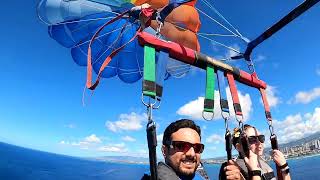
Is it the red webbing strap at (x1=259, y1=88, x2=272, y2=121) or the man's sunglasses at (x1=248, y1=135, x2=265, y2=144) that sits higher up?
the red webbing strap at (x1=259, y1=88, x2=272, y2=121)

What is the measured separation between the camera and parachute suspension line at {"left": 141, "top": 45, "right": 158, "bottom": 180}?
2494 mm

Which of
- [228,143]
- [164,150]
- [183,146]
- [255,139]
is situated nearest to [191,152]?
[183,146]

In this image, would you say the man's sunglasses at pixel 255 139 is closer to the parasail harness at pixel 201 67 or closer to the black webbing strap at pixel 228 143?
the parasail harness at pixel 201 67

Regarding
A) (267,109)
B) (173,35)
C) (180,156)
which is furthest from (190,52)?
(173,35)

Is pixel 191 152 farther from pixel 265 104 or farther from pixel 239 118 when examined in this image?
pixel 265 104

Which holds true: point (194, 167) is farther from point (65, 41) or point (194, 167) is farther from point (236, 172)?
point (65, 41)

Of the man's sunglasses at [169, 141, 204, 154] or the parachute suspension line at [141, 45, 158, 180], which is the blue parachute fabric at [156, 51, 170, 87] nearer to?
the parachute suspension line at [141, 45, 158, 180]

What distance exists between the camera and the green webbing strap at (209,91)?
132 inches

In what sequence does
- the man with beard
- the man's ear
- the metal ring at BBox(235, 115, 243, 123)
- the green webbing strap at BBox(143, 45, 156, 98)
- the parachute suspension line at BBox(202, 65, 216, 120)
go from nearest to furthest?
the green webbing strap at BBox(143, 45, 156, 98) < the man with beard < the man's ear < the parachute suspension line at BBox(202, 65, 216, 120) < the metal ring at BBox(235, 115, 243, 123)

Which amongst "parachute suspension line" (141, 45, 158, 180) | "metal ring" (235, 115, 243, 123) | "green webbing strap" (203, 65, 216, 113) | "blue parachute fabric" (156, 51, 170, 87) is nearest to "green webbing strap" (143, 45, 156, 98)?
"parachute suspension line" (141, 45, 158, 180)

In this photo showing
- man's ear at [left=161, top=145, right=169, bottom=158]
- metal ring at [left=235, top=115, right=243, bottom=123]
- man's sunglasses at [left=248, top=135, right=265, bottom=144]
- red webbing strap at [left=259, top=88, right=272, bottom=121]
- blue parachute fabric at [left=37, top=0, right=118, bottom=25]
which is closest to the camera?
man's ear at [left=161, top=145, right=169, bottom=158]

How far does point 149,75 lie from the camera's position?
2.76 m

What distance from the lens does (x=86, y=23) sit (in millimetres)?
9320

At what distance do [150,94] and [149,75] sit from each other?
0.62ft
